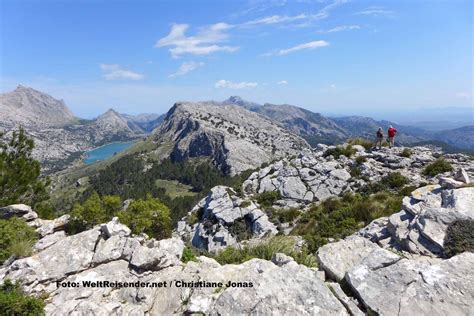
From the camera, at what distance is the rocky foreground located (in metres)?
8.62

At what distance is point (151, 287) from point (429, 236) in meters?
10.8

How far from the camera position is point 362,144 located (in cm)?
4025

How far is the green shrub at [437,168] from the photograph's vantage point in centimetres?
2784

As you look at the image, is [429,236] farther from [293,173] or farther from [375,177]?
[293,173]

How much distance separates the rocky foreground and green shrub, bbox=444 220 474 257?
239mm

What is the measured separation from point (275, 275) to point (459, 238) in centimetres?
692

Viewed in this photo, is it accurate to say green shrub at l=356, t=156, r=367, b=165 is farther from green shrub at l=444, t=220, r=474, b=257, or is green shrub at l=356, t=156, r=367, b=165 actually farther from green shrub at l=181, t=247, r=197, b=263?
green shrub at l=181, t=247, r=197, b=263

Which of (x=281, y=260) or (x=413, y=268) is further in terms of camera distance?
(x=281, y=260)

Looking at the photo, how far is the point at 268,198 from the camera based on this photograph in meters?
34.4

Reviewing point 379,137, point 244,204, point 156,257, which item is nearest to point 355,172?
point 379,137

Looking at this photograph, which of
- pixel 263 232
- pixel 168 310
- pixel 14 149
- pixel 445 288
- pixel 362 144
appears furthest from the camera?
pixel 362 144

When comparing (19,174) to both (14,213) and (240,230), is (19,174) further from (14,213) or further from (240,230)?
(240,230)

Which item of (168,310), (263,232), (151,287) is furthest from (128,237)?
(263,232)

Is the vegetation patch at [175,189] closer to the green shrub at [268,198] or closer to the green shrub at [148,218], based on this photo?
the green shrub at [268,198]
